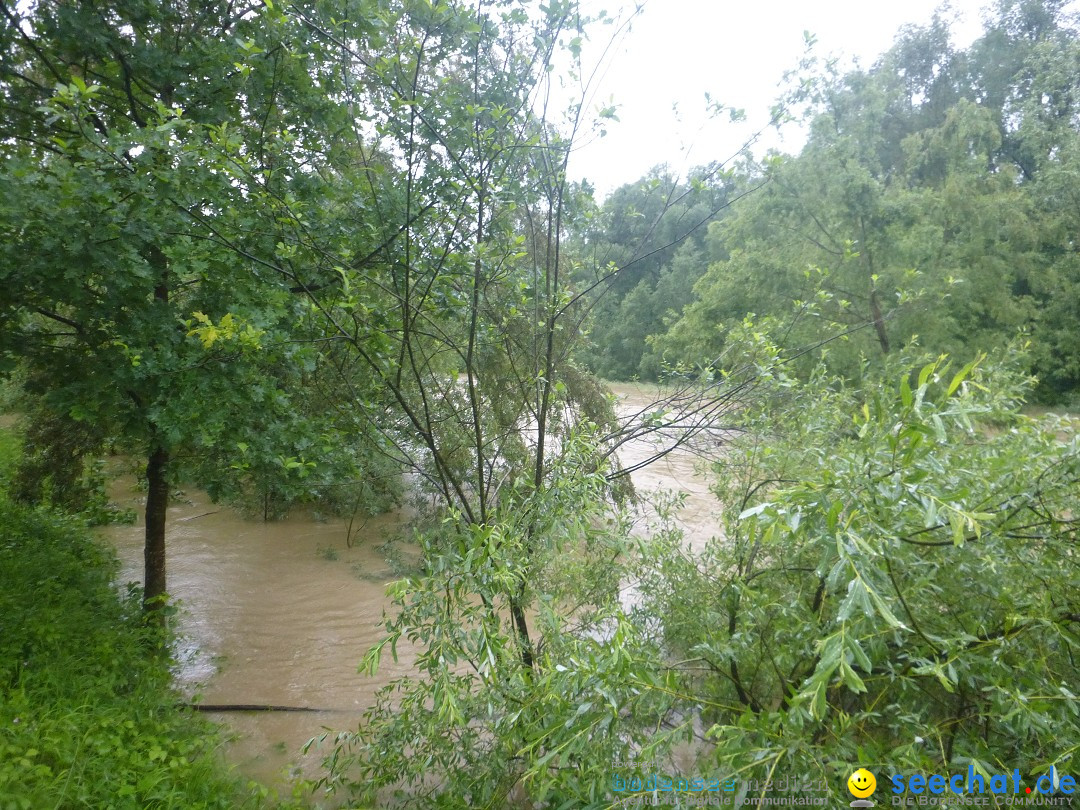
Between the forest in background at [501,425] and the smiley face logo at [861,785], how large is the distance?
0.07m

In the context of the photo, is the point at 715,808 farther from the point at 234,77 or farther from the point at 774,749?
the point at 234,77

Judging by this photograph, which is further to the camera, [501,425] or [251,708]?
[501,425]

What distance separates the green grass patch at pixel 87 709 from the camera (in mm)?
3094

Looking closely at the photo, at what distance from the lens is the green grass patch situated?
3.09 metres

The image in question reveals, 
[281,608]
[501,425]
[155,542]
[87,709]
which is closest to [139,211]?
[87,709]

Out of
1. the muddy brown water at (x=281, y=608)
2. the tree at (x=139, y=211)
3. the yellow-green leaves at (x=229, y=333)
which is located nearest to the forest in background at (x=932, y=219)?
the muddy brown water at (x=281, y=608)

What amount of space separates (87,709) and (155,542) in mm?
2210

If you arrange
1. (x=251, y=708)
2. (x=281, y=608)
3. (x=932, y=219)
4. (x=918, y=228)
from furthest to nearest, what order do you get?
(x=932, y=219) → (x=918, y=228) → (x=281, y=608) → (x=251, y=708)

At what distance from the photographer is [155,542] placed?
19.3 feet

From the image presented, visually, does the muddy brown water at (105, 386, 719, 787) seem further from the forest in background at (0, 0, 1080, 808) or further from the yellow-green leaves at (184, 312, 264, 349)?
the yellow-green leaves at (184, 312, 264, 349)

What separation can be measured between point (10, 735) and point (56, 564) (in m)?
3.57

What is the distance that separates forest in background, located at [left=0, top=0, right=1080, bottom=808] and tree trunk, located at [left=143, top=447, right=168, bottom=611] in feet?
0.12

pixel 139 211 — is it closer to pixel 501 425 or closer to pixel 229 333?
pixel 229 333
